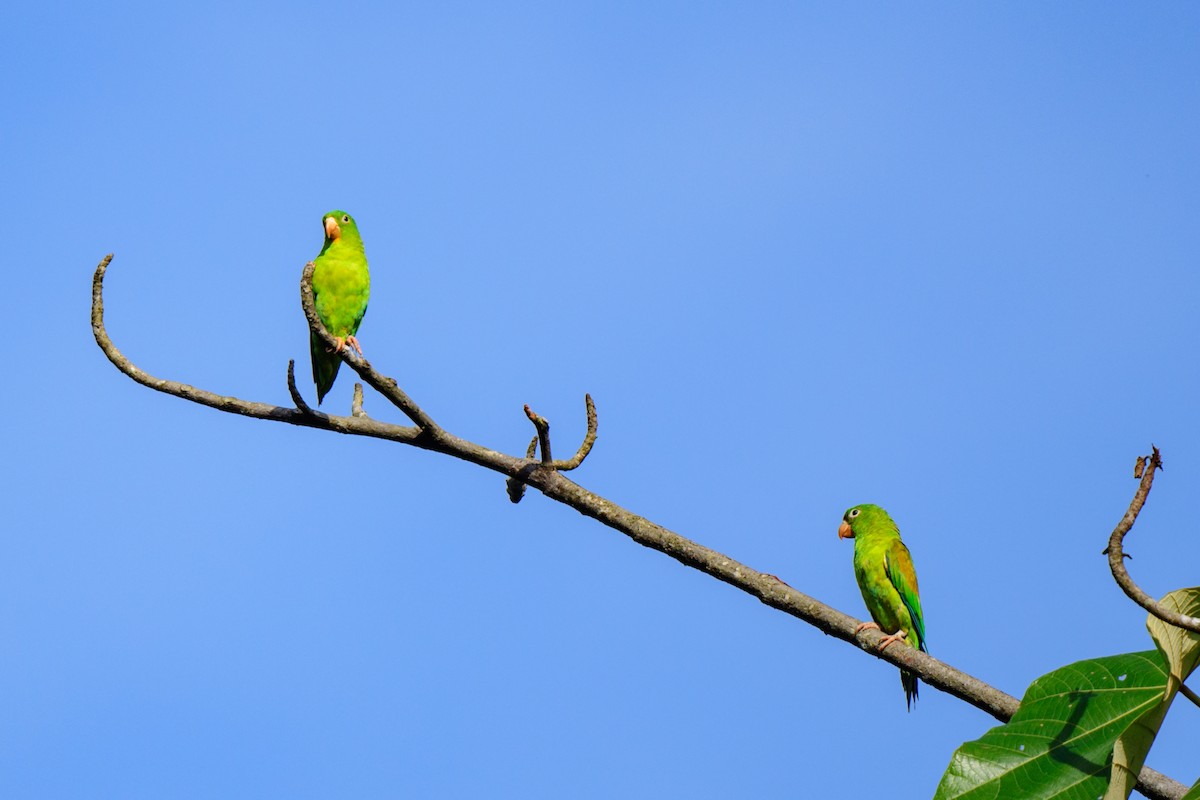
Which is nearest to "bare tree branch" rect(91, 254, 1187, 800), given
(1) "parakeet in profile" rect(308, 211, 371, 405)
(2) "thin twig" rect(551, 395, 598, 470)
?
(2) "thin twig" rect(551, 395, 598, 470)

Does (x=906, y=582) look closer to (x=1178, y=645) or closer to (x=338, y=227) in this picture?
(x=338, y=227)

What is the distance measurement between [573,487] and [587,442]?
0.66 ft

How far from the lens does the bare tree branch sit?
11.0ft

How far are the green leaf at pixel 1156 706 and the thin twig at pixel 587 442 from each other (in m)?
2.39

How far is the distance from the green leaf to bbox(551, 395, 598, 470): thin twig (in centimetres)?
239

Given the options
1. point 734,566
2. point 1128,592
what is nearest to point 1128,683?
point 1128,592

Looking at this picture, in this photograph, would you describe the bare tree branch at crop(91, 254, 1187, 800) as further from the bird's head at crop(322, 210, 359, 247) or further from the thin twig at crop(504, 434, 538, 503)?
the bird's head at crop(322, 210, 359, 247)

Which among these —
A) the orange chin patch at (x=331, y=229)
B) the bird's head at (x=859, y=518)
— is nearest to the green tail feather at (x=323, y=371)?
the orange chin patch at (x=331, y=229)

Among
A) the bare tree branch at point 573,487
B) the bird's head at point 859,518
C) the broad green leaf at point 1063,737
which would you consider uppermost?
the bird's head at point 859,518

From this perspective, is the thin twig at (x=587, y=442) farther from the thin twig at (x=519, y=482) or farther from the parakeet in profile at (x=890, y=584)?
the parakeet in profile at (x=890, y=584)

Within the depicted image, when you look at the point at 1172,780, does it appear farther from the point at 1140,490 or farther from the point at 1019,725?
the point at 1140,490

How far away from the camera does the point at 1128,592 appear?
198 centimetres

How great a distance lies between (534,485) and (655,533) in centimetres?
56

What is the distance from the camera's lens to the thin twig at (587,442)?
4.17m
